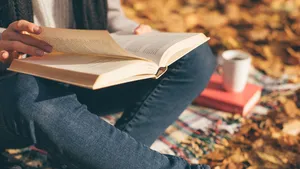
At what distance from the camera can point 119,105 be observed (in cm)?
139

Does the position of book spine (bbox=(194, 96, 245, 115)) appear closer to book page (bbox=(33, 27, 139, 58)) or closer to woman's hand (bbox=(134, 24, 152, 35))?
woman's hand (bbox=(134, 24, 152, 35))

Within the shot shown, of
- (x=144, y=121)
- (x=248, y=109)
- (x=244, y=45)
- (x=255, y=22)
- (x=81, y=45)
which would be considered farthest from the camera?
(x=255, y=22)

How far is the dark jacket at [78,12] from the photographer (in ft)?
3.73

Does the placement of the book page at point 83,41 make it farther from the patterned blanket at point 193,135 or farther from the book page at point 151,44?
the patterned blanket at point 193,135

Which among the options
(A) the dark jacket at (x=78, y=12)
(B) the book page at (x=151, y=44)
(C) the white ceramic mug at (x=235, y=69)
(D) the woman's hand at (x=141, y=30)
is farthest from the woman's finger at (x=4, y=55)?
(C) the white ceramic mug at (x=235, y=69)

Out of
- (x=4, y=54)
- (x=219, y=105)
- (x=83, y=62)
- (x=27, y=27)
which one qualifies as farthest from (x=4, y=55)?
(x=219, y=105)

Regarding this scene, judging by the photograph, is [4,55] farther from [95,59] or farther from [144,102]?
[144,102]

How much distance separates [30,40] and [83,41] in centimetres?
15

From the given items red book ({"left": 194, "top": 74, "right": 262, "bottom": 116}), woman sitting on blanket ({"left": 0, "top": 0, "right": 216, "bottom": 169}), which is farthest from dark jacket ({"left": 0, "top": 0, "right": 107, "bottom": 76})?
red book ({"left": 194, "top": 74, "right": 262, "bottom": 116})

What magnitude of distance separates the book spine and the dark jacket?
1.75 ft

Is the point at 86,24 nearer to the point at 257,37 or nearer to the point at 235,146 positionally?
the point at 235,146

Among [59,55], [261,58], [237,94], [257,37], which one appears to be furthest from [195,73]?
[257,37]

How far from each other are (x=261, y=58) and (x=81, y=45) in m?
1.29

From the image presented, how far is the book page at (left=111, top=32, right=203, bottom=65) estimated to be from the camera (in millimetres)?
976
